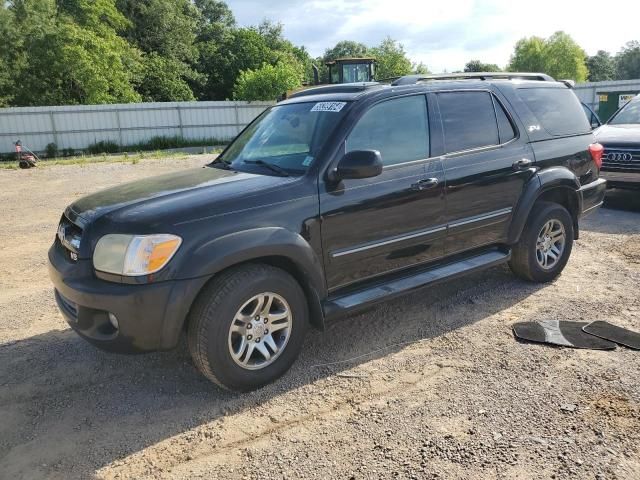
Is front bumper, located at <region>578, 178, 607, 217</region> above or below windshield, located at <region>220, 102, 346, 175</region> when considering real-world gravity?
below

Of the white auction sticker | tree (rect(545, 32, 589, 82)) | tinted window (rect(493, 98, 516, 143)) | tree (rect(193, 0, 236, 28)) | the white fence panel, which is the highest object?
tree (rect(193, 0, 236, 28))

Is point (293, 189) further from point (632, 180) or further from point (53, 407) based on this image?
point (632, 180)

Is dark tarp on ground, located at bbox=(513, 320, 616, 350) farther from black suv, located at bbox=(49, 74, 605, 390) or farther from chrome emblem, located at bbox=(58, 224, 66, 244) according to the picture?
chrome emblem, located at bbox=(58, 224, 66, 244)

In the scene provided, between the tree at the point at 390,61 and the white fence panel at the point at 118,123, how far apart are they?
24463mm

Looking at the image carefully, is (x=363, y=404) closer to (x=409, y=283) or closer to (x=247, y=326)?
(x=247, y=326)

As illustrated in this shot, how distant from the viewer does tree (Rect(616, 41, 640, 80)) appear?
88562 mm

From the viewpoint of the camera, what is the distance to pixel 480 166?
4.31 m

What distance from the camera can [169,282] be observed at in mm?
2895

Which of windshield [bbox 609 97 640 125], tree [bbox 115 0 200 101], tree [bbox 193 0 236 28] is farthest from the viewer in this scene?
tree [bbox 193 0 236 28]

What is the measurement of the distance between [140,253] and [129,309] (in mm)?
319

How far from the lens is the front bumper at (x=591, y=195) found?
5.22 metres

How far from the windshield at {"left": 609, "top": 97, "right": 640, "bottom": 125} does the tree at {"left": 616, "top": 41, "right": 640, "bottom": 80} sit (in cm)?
9367

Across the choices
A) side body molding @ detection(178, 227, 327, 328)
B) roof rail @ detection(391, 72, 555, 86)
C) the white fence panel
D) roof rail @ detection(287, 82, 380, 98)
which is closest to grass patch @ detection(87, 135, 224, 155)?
the white fence panel

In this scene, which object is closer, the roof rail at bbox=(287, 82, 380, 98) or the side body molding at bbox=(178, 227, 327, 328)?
the side body molding at bbox=(178, 227, 327, 328)
